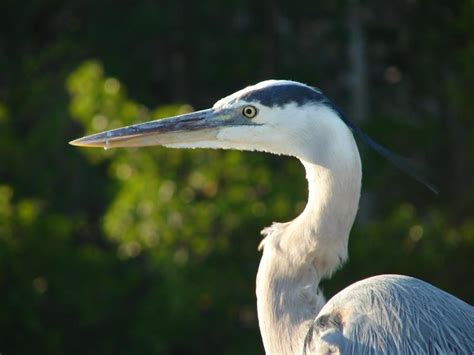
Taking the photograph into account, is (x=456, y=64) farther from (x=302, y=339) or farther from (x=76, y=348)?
(x=302, y=339)

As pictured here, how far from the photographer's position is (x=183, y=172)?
37.2ft

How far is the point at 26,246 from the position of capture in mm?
11500

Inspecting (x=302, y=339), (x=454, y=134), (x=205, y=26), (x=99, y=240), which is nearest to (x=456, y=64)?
(x=454, y=134)

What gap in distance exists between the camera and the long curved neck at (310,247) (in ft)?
14.4

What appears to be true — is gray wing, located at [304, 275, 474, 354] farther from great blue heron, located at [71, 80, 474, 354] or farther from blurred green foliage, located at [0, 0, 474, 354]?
blurred green foliage, located at [0, 0, 474, 354]

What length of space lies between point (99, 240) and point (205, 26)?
131 inches

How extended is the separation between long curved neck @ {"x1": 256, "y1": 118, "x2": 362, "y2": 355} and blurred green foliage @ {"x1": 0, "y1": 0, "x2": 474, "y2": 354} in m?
6.33

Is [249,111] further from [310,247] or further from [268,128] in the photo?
[310,247]

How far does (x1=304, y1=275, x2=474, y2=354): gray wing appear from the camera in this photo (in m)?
4.18

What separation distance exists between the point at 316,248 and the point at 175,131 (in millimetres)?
721

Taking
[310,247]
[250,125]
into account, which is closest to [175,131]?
[250,125]

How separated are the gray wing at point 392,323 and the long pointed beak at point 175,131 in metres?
0.82

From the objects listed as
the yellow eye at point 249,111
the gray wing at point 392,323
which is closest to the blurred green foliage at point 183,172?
the yellow eye at point 249,111

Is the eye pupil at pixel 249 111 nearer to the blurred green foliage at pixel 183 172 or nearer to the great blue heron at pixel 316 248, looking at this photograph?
the great blue heron at pixel 316 248
